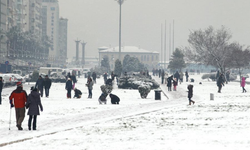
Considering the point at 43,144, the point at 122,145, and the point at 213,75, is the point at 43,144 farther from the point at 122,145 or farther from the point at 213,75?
the point at 213,75

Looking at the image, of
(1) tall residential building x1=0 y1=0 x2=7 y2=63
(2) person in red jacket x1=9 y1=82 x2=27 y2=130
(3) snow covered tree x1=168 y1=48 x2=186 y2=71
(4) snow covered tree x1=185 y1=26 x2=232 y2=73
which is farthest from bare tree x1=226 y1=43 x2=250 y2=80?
(2) person in red jacket x1=9 y1=82 x2=27 y2=130

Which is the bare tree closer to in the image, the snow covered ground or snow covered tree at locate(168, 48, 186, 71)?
snow covered tree at locate(168, 48, 186, 71)

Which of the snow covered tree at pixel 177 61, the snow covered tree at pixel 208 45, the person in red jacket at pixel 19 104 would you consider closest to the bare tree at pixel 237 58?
the snow covered tree at pixel 208 45

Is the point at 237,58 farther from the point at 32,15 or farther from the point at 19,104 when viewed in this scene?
the point at 32,15

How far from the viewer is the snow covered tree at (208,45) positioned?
73.4 meters

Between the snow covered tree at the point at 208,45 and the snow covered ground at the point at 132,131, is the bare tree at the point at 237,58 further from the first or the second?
the snow covered ground at the point at 132,131

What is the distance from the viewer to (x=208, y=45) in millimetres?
74375

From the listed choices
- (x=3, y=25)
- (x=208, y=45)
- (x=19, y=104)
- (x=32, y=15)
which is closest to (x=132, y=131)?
(x=19, y=104)

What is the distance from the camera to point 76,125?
17844 mm

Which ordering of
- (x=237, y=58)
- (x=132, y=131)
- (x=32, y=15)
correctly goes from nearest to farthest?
(x=132, y=131) < (x=237, y=58) < (x=32, y=15)

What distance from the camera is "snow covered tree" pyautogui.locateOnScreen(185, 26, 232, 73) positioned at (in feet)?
241

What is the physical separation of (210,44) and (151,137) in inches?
2404

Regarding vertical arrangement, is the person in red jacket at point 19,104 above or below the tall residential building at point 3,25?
below

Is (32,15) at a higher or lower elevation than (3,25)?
higher
